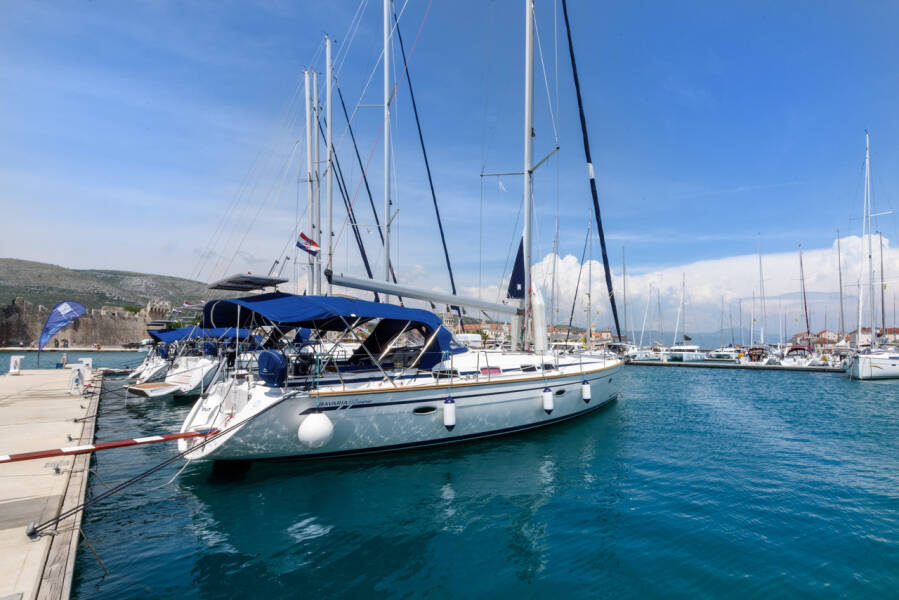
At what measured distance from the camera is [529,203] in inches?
510

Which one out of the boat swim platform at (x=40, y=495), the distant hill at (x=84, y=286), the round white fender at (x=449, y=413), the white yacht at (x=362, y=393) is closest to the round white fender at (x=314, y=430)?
the white yacht at (x=362, y=393)

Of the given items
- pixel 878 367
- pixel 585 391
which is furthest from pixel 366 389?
pixel 878 367

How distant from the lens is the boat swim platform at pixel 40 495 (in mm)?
3945

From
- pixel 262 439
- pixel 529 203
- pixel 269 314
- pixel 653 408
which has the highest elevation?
pixel 529 203

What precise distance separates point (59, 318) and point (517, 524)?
65.8ft

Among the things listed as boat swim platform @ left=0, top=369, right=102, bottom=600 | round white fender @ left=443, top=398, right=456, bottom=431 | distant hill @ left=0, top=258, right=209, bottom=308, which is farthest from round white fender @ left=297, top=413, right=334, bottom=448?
distant hill @ left=0, top=258, right=209, bottom=308

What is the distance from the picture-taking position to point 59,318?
57.3ft

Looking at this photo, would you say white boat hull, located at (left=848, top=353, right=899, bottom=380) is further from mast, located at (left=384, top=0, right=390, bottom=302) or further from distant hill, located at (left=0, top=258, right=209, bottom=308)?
distant hill, located at (left=0, top=258, right=209, bottom=308)

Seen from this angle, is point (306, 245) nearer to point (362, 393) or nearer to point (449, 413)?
point (362, 393)

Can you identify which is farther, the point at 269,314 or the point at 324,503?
the point at 269,314

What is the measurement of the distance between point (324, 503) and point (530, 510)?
326 centimetres

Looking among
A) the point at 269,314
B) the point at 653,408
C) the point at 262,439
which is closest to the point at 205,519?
the point at 262,439

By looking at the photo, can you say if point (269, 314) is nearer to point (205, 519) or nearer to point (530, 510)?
point (205, 519)

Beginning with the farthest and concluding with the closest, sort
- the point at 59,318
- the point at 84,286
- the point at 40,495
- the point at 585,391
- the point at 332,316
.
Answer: the point at 84,286 < the point at 59,318 < the point at 585,391 < the point at 332,316 < the point at 40,495
